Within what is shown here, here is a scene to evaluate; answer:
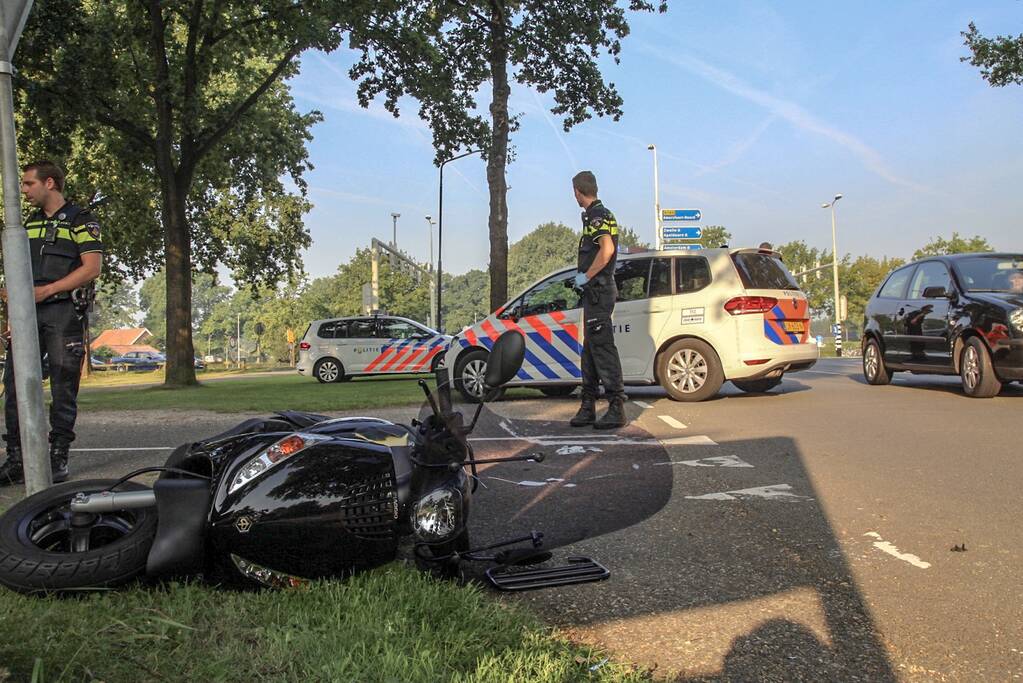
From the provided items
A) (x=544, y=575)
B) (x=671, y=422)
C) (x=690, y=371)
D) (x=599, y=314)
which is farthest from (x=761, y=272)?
(x=544, y=575)

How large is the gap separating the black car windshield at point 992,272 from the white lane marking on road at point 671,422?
176 inches

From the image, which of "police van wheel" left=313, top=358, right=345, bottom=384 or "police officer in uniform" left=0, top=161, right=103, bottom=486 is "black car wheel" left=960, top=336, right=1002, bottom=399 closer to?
"police officer in uniform" left=0, top=161, right=103, bottom=486

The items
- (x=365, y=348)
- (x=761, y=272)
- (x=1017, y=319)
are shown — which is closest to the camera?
(x=1017, y=319)

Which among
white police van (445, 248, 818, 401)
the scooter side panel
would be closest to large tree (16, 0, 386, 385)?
white police van (445, 248, 818, 401)

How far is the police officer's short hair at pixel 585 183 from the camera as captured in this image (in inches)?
285

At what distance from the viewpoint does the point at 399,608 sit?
2486 millimetres

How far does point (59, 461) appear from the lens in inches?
195

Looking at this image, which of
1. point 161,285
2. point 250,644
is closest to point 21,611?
point 250,644

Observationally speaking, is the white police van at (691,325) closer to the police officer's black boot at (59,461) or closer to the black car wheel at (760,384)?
the black car wheel at (760,384)

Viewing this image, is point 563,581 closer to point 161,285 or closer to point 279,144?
point 279,144

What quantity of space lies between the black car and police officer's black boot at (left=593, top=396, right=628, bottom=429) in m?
4.66

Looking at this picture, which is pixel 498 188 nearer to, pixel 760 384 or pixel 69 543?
pixel 760 384

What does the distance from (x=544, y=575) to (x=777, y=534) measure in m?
1.15

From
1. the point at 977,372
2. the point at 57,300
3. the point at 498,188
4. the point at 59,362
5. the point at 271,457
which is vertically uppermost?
the point at 498,188
